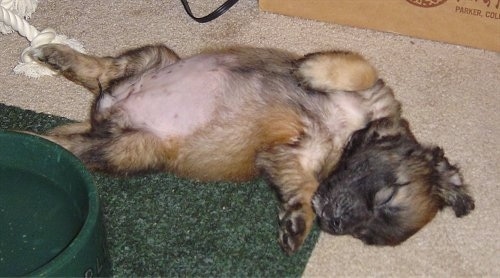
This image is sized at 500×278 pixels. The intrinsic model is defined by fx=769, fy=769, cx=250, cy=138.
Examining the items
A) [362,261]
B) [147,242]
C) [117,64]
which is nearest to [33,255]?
[147,242]

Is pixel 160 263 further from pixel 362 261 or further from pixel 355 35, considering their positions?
pixel 355 35

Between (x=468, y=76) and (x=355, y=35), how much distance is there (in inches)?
14.2

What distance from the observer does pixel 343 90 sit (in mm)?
1869

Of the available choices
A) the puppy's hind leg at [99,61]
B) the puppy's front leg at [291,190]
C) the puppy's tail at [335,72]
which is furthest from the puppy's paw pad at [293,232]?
the puppy's hind leg at [99,61]

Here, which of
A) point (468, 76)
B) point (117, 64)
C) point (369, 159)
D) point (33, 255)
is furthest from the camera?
point (468, 76)

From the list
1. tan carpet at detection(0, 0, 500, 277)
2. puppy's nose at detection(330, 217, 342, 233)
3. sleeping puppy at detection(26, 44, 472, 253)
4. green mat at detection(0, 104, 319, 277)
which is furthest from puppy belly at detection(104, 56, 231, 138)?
puppy's nose at detection(330, 217, 342, 233)

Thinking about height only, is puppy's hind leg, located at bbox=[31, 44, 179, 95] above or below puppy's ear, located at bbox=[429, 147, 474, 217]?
above

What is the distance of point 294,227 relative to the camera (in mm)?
1712

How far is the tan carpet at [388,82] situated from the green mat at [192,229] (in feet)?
0.38

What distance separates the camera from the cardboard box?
2.25 m

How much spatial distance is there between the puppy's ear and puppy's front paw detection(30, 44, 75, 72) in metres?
0.97

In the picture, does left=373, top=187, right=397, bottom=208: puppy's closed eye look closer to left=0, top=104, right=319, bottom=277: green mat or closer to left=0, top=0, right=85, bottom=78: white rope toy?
left=0, top=104, right=319, bottom=277: green mat

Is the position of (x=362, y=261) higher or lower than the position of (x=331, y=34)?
lower

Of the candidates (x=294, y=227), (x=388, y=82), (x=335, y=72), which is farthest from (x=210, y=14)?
(x=294, y=227)
